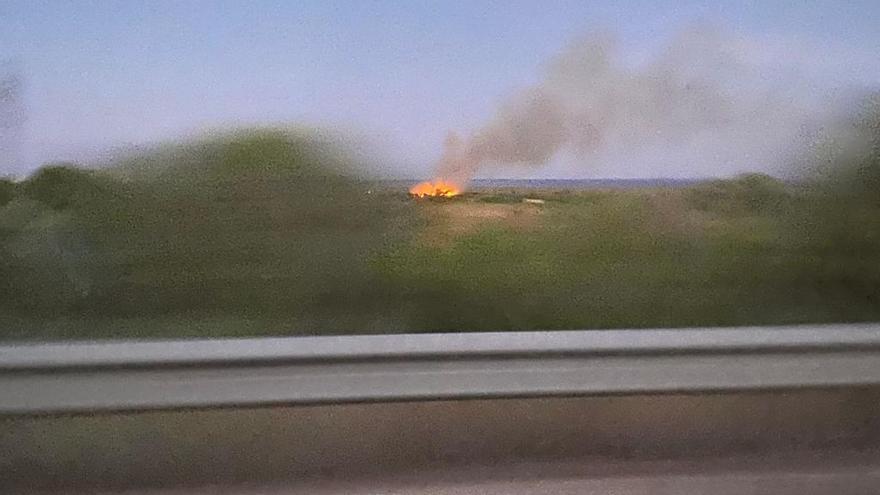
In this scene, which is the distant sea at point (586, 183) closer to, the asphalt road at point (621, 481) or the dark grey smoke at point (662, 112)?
the dark grey smoke at point (662, 112)

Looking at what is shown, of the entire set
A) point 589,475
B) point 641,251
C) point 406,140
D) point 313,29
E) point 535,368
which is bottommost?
point 589,475

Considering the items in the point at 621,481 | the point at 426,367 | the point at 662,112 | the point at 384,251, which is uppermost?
the point at 662,112

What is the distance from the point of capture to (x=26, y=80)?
0.79 m

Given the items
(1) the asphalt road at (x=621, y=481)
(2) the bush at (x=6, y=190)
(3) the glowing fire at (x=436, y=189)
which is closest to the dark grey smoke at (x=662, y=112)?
(3) the glowing fire at (x=436, y=189)

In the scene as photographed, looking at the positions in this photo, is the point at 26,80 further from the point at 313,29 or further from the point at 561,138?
the point at 561,138

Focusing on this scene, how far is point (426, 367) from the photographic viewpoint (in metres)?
0.84

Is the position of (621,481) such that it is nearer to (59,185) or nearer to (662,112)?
(662,112)

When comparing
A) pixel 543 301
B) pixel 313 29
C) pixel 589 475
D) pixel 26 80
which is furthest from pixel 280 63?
pixel 589 475

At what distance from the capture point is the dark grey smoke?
857 mm

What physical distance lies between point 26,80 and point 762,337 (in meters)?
0.78

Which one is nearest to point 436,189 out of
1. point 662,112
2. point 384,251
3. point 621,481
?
point 384,251

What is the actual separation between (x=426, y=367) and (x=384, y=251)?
0.13m

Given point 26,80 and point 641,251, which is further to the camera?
point 641,251

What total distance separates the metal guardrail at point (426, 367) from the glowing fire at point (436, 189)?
5.7 inches
